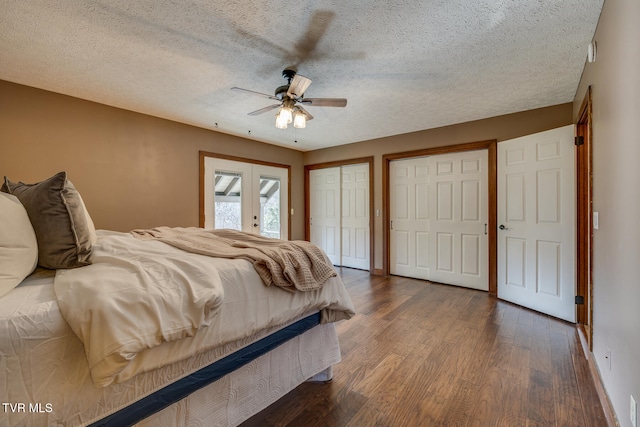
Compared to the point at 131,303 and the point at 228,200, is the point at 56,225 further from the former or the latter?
the point at 228,200

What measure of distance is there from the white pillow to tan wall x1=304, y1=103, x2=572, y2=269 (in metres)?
4.21

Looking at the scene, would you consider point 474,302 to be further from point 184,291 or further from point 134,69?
point 134,69

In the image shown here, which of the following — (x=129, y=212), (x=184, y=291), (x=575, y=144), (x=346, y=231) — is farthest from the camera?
(x=346, y=231)

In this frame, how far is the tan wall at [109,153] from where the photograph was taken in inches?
106

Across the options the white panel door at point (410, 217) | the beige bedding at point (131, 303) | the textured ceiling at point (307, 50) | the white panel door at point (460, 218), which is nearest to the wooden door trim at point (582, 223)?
the textured ceiling at point (307, 50)

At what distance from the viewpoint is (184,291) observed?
3.55 ft

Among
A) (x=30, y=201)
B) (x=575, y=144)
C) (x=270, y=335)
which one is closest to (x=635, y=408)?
(x=270, y=335)

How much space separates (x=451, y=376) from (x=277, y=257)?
1460mm

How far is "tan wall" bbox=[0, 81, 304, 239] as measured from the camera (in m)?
2.70

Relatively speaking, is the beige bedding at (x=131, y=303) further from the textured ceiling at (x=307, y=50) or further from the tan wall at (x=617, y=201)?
the tan wall at (x=617, y=201)

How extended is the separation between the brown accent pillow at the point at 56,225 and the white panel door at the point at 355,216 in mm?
4186

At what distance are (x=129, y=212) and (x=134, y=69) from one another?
176cm

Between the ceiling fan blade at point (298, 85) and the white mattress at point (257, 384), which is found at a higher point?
the ceiling fan blade at point (298, 85)

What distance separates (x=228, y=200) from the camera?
4418 mm
